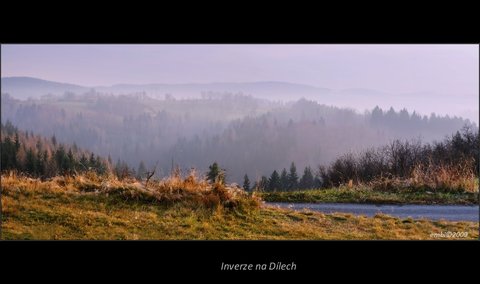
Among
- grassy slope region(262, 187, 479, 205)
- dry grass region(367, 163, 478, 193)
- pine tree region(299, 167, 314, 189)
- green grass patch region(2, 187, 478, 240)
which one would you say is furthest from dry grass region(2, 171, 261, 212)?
dry grass region(367, 163, 478, 193)

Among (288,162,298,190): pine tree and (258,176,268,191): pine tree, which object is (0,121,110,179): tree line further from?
(288,162,298,190): pine tree

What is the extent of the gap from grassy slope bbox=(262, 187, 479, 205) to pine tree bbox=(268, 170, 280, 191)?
177mm

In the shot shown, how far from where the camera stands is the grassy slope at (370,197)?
1100 cm

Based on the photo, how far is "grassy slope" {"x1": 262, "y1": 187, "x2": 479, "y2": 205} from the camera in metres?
11.0

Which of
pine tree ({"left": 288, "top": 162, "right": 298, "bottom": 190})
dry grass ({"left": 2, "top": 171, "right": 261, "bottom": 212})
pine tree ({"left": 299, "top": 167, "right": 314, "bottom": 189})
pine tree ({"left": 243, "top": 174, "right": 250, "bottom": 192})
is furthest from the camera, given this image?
pine tree ({"left": 299, "top": 167, "right": 314, "bottom": 189})

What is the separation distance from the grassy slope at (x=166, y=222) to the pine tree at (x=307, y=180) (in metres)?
2.18

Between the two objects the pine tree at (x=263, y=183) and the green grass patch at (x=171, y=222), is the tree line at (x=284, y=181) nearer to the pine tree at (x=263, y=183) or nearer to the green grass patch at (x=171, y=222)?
the pine tree at (x=263, y=183)

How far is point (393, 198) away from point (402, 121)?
68.9 inches

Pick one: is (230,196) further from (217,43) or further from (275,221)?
(217,43)

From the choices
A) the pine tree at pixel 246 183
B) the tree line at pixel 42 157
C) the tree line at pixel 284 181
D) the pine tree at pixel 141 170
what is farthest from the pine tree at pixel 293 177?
the tree line at pixel 42 157

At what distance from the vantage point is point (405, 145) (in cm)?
1255

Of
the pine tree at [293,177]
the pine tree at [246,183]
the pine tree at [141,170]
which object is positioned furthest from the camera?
the pine tree at [293,177]
